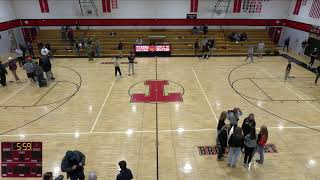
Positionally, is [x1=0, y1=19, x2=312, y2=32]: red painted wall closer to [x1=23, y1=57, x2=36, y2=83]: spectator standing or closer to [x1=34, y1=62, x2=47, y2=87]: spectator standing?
[x1=23, y1=57, x2=36, y2=83]: spectator standing

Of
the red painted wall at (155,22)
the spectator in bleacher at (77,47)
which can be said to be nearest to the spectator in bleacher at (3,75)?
the spectator in bleacher at (77,47)

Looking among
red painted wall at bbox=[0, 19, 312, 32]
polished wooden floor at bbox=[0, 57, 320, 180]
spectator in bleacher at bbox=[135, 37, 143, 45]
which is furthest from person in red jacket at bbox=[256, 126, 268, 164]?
red painted wall at bbox=[0, 19, 312, 32]

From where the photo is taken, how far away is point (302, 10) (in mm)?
21250

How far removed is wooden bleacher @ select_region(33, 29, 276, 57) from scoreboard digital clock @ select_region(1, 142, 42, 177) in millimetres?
15699

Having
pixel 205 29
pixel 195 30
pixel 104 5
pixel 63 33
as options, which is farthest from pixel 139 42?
pixel 63 33

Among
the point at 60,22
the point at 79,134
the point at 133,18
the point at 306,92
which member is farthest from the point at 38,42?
the point at 306,92

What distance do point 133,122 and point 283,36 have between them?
2052 centimetres

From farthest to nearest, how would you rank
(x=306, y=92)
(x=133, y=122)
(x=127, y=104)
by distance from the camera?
(x=306, y=92) < (x=127, y=104) < (x=133, y=122)

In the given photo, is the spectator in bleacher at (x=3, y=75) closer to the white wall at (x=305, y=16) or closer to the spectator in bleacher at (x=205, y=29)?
the spectator in bleacher at (x=205, y=29)

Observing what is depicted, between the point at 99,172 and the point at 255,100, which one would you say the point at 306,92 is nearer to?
the point at 255,100

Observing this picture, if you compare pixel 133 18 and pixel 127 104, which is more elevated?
pixel 133 18

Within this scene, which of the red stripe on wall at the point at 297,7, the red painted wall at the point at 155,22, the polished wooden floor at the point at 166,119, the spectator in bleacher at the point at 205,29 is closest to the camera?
the polished wooden floor at the point at 166,119

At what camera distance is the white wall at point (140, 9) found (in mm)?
22672

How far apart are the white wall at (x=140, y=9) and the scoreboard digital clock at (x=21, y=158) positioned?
765 inches
